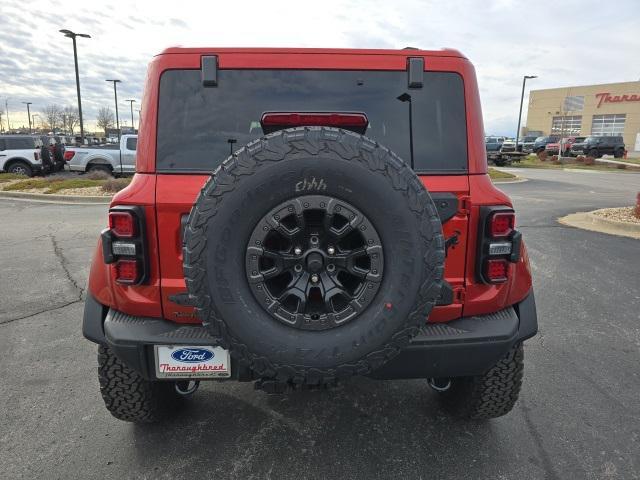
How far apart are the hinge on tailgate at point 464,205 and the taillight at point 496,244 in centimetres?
7

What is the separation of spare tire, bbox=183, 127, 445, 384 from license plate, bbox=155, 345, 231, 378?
0.28m

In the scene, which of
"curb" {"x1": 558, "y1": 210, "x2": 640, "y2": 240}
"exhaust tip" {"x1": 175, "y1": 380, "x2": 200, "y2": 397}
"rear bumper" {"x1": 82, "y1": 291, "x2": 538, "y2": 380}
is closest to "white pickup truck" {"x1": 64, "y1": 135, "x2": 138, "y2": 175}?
"curb" {"x1": 558, "y1": 210, "x2": 640, "y2": 240}

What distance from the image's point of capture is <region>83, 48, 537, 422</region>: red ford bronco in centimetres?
180

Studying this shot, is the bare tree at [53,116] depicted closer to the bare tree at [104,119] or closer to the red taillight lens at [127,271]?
the bare tree at [104,119]

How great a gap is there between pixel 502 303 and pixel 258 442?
1564mm

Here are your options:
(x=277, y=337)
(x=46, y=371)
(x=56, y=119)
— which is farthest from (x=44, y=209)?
(x=56, y=119)

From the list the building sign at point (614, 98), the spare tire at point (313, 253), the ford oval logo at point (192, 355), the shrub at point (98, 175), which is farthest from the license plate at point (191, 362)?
the building sign at point (614, 98)

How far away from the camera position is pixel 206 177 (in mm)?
2172

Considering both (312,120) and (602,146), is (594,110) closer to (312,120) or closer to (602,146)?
(602,146)

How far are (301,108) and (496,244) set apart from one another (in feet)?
3.90

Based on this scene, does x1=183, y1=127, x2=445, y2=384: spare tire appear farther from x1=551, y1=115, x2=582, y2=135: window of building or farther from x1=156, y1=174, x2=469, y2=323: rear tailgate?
x1=551, y1=115, x2=582, y2=135: window of building

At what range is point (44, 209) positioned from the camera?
11352mm

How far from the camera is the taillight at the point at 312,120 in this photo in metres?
2.10

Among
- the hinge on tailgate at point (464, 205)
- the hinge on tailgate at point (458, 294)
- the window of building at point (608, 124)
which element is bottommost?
the hinge on tailgate at point (458, 294)
